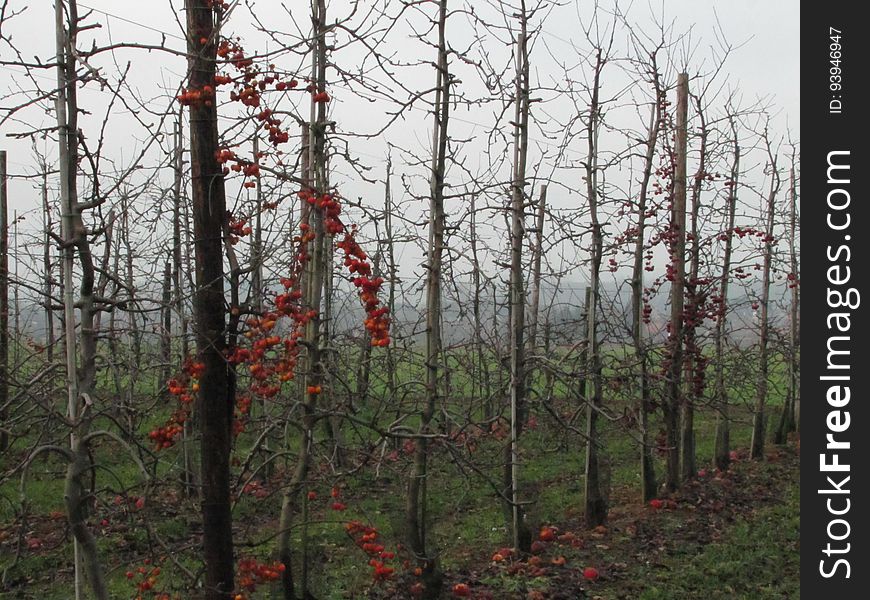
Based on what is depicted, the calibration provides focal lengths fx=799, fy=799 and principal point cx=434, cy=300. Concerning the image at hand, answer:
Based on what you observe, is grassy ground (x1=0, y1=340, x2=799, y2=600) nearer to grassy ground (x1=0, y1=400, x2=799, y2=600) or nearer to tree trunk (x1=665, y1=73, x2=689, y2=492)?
grassy ground (x1=0, y1=400, x2=799, y2=600)

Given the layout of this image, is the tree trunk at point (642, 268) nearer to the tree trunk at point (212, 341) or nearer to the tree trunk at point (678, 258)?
the tree trunk at point (678, 258)

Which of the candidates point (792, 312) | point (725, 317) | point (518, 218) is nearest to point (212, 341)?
point (518, 218)

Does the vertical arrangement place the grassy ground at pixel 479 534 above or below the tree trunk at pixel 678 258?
below

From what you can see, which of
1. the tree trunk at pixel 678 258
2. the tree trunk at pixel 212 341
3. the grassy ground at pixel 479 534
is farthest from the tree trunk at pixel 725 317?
the tree trunk at pixel 212 341

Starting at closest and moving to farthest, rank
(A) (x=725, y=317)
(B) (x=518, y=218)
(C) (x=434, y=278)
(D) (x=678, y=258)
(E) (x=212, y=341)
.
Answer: (E) (x=212, y=341) < (C) (x=434, y=278) < (B) (x=518, y=218) < (D) (x=678, y=258) < (A) (x=725, y=317)

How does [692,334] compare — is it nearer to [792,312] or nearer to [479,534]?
[479,534]

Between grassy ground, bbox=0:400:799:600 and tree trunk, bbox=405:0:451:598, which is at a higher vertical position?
tree trunk, bbox=405:0:451:598

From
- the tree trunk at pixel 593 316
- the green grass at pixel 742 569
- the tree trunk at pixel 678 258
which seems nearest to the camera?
the green grass at pixel 742 569

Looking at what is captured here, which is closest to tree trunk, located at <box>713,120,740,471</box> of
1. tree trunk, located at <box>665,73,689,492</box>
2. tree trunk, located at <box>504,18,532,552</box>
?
tree trunk, located at <box>665,73,689,492</box>

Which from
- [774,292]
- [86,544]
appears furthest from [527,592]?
[774,292]

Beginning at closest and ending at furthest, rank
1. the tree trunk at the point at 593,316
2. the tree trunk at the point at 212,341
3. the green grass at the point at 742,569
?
1. the tree trunk at the point at 212,341
2. the green grass at the point at 742,569
3. the tree trunk at the point at 593,316

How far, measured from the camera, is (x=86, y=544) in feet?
13.9
